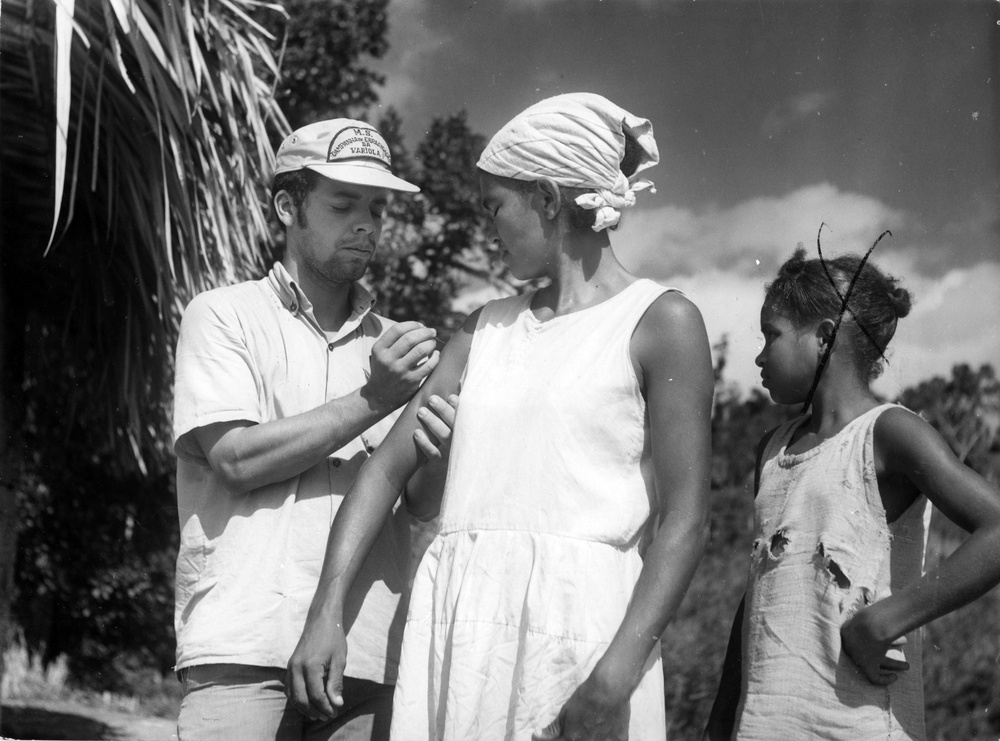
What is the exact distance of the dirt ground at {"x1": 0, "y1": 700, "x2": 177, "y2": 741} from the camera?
3.02 meters

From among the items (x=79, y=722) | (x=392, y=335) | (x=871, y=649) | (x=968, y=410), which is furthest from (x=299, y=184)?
(x=79, y=722)

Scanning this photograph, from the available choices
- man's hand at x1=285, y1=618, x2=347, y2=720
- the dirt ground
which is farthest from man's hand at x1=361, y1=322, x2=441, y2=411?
the dirt ground

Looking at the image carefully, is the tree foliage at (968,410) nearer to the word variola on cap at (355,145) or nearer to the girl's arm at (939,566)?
the girl's arm at (939,566)

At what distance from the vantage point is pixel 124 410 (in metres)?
3.13

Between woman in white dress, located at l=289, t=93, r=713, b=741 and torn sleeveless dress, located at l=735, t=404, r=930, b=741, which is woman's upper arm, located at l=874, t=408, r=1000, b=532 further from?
woman in white dress, located at l=289, t=93, r=713, b=741

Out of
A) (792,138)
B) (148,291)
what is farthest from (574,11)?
(148,291)

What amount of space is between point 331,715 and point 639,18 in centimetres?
166

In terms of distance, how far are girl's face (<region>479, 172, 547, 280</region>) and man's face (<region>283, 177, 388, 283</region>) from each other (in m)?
0.36

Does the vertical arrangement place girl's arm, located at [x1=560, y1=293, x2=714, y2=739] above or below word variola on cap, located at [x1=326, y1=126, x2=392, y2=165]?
below

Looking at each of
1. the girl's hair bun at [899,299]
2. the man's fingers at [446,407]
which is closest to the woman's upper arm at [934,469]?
the girl's hair bun at [899,299]

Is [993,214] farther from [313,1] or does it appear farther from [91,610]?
[91,610]

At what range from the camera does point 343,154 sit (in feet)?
6.42

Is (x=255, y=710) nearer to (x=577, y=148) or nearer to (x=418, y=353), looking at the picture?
(x=418, y=353)

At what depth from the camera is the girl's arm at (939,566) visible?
1560mm
